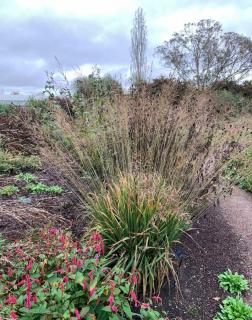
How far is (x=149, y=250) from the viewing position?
2512mm

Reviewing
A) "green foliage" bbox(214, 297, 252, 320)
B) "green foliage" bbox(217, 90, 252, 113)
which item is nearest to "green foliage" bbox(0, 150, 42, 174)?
"green foliage" bbox(214, 297, 252, 320)

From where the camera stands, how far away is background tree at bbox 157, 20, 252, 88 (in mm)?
15812

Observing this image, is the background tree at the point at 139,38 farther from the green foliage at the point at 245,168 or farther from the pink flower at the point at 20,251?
the pink flower at the point at 20,251

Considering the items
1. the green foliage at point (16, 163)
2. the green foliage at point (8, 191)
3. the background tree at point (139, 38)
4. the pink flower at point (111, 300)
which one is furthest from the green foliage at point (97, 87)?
the background tree at point (139, 38)

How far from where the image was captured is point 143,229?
2.52m

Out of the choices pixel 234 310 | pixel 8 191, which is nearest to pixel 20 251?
pixel 234 310

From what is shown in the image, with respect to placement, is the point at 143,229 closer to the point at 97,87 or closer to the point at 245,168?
the point at 245,168

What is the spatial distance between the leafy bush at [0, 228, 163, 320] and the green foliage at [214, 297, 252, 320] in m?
0.79

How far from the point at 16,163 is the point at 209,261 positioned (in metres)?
3.25

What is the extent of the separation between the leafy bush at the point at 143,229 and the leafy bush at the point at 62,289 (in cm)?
46

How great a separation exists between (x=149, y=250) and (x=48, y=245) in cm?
78

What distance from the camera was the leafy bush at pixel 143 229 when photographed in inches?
96.2

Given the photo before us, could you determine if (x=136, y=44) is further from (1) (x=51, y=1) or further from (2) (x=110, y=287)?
(2) (x=110, y=287)

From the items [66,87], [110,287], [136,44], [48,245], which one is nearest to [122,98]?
[66,87]
